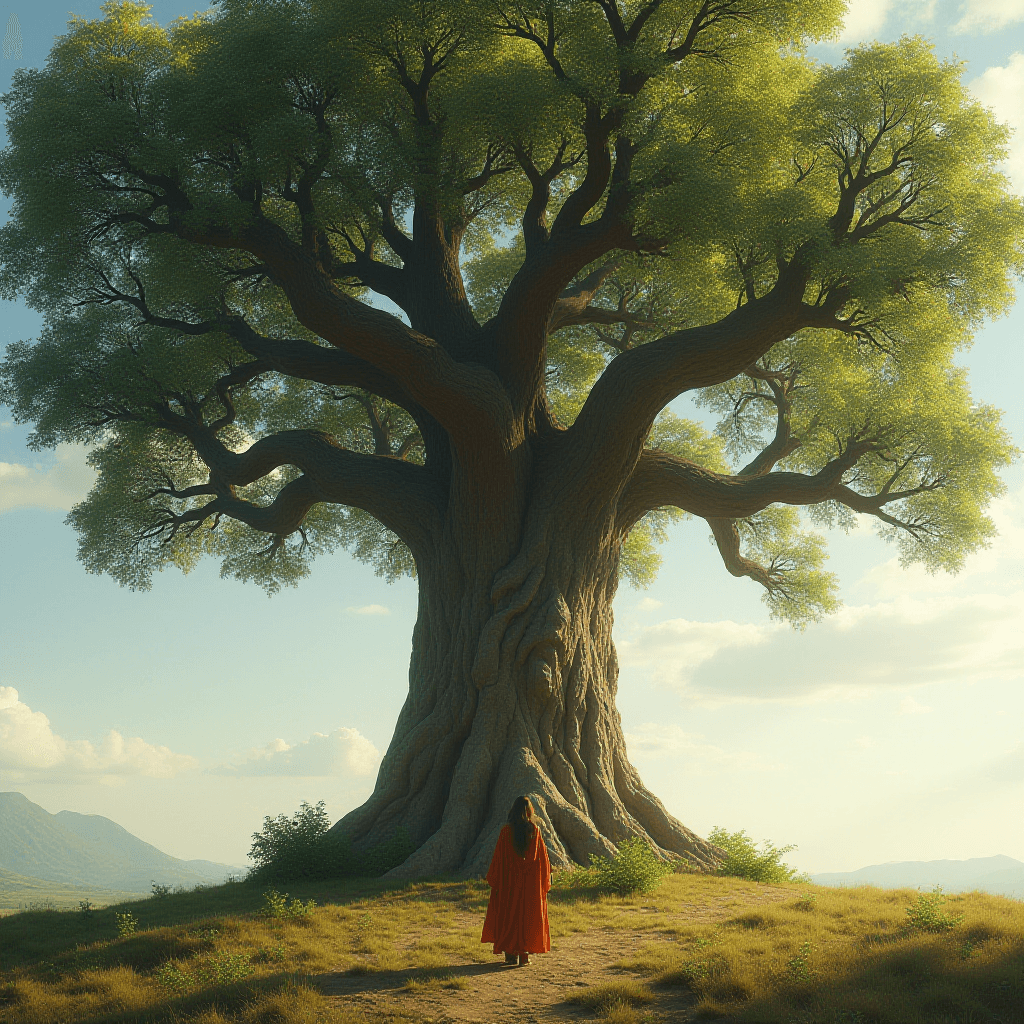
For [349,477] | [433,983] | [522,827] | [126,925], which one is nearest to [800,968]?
[522,827]

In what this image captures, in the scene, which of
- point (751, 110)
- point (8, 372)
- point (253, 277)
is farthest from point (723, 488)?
point (8, 372)

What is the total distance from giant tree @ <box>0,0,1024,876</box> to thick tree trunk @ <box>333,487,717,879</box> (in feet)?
0.16

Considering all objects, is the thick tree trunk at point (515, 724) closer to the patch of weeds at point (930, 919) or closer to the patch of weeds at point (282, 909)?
the patch of weeds at point (282, 909)

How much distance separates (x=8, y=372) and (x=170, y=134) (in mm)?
6259

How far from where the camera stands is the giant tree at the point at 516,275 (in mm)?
13156

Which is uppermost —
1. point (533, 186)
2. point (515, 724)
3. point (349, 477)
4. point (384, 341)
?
point (533, 186)

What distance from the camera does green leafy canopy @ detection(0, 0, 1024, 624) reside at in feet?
43.9

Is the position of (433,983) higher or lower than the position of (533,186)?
lower

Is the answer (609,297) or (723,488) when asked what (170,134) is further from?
(723,488)

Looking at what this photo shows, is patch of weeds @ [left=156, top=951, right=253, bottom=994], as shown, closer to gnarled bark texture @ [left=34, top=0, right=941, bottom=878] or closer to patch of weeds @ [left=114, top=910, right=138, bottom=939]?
patch of weeds @ [left=114, top=910, right=138, bottom=939]

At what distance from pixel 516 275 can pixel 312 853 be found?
29.5ft

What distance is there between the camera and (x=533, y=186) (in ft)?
49.2

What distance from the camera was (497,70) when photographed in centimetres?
1390

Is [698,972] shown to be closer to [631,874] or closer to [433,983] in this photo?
[433,983]
